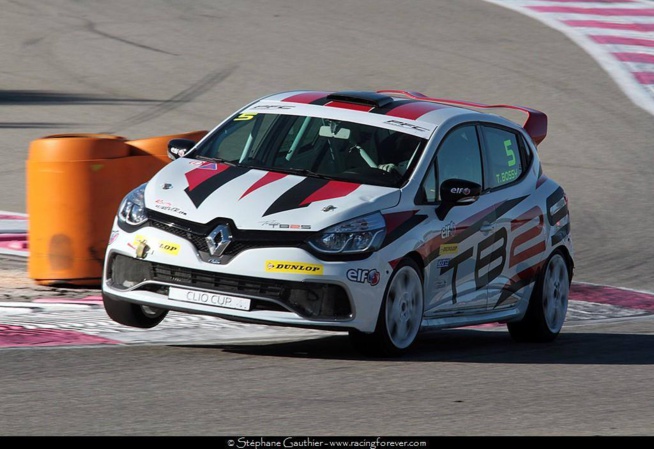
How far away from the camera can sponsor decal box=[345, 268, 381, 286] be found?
7.76 metres

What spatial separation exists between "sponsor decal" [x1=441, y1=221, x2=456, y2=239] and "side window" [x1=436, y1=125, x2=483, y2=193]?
9.3 inches

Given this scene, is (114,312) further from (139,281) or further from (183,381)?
(183,381)

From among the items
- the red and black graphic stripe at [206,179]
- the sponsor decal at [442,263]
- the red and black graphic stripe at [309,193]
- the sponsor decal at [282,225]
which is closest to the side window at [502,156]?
the sponsor decal at [442,263]

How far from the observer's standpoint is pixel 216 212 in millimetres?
7828

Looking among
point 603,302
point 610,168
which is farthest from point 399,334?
point 610,168

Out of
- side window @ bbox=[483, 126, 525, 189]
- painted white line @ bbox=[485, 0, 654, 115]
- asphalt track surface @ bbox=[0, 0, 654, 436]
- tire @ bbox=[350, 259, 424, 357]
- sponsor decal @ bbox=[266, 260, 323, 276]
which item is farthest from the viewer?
painted white line @ bbox=[485, 0, 654, 115]

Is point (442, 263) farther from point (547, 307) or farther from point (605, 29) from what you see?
point (605, 29)

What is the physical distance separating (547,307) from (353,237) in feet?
8.34

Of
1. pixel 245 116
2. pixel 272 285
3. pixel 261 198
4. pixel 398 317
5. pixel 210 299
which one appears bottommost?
pixel 398 317

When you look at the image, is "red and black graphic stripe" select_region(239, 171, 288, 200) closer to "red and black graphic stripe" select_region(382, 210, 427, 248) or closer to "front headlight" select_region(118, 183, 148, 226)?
"front headlight" select_region(118, 183, 148, 226)

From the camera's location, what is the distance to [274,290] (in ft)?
25.4

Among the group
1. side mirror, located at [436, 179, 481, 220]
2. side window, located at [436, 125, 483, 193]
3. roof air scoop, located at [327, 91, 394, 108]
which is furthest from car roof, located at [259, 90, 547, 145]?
side mirror, located at [436, 179, 481, 220]

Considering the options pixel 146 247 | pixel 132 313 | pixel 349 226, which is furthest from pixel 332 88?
pixel 349 226

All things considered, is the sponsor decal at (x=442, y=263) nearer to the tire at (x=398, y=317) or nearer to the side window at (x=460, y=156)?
the tire at (x=398, y=317)
